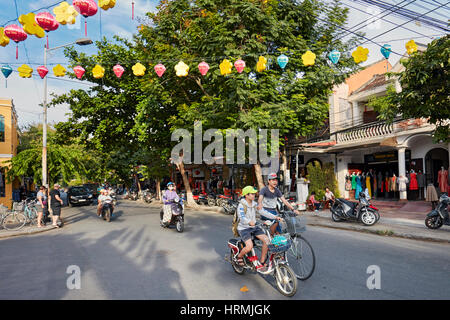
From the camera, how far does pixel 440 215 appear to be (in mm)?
9625

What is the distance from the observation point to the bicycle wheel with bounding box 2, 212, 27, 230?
1206 centimetres

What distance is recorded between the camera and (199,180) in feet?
99.0

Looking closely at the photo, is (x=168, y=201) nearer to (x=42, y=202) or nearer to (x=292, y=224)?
(x=42, y=202)

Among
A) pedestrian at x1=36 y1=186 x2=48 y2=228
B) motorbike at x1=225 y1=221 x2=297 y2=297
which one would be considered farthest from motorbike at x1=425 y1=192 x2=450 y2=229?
pedestrian at x1=36 y1=186 x2=48 y2=228

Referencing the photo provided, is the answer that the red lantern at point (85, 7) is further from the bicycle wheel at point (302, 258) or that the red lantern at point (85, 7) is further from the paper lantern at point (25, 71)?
the bicycle wheel at point (302, 258)

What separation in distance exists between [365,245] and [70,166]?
14242 millimetres

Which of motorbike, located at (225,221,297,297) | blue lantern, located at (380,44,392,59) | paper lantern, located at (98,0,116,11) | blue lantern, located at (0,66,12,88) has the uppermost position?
paper lantern, located at (98,0,116,11)

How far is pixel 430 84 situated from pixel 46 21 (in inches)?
386

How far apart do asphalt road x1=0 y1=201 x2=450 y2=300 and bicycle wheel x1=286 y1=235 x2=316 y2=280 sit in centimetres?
18

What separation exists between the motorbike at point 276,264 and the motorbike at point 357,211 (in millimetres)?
7051

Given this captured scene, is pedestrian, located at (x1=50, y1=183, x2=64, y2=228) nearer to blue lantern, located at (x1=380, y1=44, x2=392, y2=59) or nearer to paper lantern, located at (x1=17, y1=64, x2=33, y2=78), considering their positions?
paper lantern, located at (x1=17, y1=64, x2=33, y2=78)

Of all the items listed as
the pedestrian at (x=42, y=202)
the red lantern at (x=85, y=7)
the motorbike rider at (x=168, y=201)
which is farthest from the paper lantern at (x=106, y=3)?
the pedestrian at (x=42, y=202)

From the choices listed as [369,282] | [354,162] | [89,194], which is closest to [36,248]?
[369,282]
